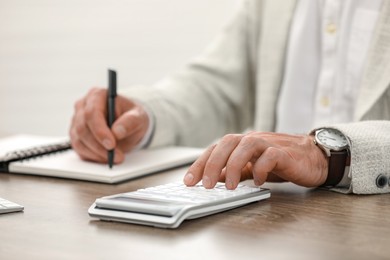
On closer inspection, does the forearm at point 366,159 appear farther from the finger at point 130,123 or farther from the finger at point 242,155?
the finger at point 130,123

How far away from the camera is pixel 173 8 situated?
295cm

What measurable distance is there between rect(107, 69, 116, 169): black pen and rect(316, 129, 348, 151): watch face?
0.40 meters

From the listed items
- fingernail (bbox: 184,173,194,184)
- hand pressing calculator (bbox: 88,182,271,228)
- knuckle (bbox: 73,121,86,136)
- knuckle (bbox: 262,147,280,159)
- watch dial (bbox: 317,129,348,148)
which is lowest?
hand pressing calculator (bbox: 88,182,271,228)

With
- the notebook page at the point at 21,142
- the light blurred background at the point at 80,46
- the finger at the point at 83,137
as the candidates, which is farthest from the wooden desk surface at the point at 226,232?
the light blurred background at the point at 80,46

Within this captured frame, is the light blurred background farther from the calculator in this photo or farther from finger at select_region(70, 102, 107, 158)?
the calculator

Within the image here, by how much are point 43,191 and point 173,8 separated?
1.75 m

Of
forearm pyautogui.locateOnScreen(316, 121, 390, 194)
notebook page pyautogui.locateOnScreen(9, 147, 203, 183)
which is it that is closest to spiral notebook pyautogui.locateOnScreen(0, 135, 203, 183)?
notebook page pyautogui.locateOnScreen(9, 147, 203, 183)

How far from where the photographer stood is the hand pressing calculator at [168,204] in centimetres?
100

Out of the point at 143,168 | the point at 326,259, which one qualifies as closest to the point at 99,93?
the point at 143,168

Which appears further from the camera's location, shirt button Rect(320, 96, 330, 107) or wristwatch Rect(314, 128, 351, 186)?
shirt button Rect(320, 96, 330, 107)

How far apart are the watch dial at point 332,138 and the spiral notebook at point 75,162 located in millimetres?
326

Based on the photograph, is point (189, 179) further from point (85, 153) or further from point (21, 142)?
point (21, 142)

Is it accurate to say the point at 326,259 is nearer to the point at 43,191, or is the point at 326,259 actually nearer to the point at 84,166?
the point at 43,191

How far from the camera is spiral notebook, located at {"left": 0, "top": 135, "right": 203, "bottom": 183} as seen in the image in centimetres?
140
